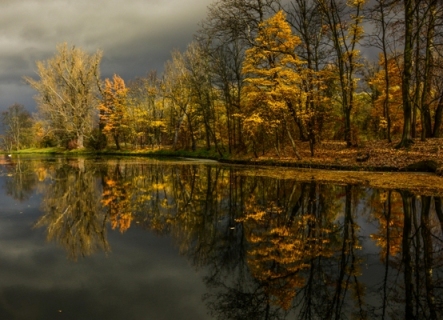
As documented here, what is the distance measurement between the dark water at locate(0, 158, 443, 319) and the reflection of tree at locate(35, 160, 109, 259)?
6 cm

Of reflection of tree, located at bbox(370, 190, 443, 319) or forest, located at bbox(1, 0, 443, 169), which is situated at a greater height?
forest, located at bbox(1, 0, 443, 169)

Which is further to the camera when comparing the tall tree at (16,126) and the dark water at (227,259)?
the tall tree at (16,126)

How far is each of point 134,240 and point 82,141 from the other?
189ft

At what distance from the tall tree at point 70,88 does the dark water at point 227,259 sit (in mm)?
49412

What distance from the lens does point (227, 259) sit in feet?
21.9

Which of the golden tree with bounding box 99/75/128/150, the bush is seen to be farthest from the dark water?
the bush

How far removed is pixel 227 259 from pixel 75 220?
5337 mm

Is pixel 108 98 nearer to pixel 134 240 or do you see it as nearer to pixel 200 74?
pixel 200 74

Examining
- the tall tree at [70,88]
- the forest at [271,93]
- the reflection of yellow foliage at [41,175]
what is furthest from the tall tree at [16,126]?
the reflection of yellow foliage at [41,175]

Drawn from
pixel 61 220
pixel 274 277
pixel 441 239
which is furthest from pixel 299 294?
pixel 61 220

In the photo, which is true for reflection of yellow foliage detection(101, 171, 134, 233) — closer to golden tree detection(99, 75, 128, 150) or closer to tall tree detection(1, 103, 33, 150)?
golden tree detection(99, 75, 128, 150)

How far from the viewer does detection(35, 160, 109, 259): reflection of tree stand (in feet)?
25.1

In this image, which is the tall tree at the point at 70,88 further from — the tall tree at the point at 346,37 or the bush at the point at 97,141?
the tall tree at the point at 346,37

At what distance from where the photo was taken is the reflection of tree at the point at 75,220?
7.64 meters
